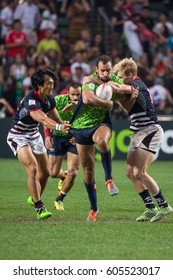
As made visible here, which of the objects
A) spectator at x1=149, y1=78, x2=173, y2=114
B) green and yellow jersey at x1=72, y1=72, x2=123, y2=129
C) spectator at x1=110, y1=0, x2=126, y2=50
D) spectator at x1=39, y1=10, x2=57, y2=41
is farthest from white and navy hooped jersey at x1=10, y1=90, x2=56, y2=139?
spectator at x1=110, y1=0, x2=126, y2=50


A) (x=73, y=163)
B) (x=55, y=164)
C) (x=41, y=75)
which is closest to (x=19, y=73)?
(x=55, y=164)

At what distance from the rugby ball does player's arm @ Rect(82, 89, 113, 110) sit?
0.15 feet

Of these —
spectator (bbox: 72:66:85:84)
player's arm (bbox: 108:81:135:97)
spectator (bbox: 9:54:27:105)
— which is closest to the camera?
player's arm (bbox: 108:81:135:97)

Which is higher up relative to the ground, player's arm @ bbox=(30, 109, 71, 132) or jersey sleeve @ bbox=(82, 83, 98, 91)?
jersey sleeve @ bbox=(82, 83, 98, 91)

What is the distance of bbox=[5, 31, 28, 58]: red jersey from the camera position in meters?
24.8

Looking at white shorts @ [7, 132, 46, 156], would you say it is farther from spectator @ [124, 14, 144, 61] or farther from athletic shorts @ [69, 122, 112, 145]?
spectator @ [124, 14, 144, 61]

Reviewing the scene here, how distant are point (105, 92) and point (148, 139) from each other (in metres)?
1.05

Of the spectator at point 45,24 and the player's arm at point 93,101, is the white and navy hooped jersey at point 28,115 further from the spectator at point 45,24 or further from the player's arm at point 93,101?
the spectator at point 45,24

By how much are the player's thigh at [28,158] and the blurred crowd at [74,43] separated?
10.9m

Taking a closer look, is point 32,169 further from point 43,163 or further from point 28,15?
point 28,15

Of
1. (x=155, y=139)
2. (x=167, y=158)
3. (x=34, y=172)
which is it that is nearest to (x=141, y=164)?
(x=155, y=139)

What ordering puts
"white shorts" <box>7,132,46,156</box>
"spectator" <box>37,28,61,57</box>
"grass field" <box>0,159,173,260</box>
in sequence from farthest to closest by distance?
"spectator" <box>37,28,61,57</box>
"white shorts" <box>7,132,46,156</box>
"grass field" <box>0,159,173,260</box>

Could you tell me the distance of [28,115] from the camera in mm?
12281
